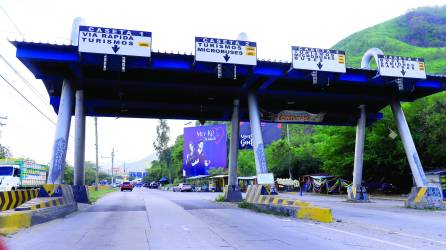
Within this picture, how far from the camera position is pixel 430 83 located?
26.4 m

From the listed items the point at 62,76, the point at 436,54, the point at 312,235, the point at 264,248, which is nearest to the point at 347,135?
the point at 62,76

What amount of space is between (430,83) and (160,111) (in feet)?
58.1

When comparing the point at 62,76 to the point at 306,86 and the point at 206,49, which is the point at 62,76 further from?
the point at 306,86

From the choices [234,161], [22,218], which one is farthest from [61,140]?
[234,161]

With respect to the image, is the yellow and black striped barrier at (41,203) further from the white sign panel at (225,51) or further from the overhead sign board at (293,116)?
the overhead sign board at (293,116)

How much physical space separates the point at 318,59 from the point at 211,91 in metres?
6.86

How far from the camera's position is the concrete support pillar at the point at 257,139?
24656 mm

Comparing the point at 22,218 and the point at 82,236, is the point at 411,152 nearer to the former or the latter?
the point at 82,236

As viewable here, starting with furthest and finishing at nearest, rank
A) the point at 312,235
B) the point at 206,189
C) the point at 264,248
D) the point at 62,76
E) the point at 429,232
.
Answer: the point at 206,189
the point at 62,76
the point at 429,232
the point at 312,235
the point at 264,248

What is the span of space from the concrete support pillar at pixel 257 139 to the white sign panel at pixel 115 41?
789 centimetres

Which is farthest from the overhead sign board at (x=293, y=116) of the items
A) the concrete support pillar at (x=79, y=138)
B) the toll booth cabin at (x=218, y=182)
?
the toll booth cabin at (x=218, y=182)

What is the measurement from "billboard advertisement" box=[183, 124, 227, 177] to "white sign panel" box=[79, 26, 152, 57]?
52128 millimetres

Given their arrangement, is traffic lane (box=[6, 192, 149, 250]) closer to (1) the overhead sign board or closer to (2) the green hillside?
(1) the overhead sign board

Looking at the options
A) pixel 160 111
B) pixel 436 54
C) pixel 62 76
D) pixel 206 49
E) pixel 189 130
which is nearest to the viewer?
pixel 206 49
